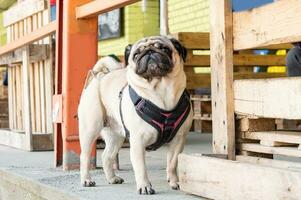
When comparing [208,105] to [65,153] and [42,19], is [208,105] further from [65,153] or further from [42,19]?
[65,153]

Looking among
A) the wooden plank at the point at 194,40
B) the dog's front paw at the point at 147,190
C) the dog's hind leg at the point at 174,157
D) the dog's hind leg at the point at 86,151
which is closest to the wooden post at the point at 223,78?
the dog's hind leg at the point at 174,157

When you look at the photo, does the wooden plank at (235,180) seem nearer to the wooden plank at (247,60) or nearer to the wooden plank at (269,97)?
the wooden plank at (269,97)

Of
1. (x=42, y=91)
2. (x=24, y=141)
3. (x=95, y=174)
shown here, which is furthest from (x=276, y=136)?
(x=24, y=141)

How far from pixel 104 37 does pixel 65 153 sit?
39.8 feet

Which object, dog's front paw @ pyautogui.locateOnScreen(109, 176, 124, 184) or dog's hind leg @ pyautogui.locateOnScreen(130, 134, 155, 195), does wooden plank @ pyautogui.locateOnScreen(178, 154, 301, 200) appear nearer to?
dog's hind leg @ pyautogui.locateOnScreen(130, 134, 155, 195)

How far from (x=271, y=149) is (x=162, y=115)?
805 millimetres

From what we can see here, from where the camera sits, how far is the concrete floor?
478 centimetres

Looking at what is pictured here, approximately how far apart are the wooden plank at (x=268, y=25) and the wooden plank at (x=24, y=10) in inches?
187

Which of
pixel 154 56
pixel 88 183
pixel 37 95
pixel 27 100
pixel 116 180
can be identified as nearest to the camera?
pixel 154 56

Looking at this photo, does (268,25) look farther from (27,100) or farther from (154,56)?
(27,100)

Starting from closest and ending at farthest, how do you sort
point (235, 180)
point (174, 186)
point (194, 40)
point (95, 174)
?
point (235, 180)
point (174, 186)
point (95, 174)
point (194, 40)

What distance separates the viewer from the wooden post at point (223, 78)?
442cm

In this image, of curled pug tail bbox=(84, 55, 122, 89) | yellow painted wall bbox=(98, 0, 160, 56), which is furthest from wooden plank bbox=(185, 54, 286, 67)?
yellow painted wall bbox=(98, 0, 160, 56)

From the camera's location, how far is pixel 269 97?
158 inches
